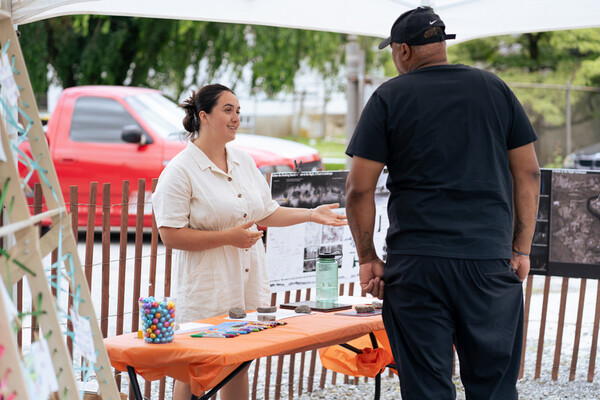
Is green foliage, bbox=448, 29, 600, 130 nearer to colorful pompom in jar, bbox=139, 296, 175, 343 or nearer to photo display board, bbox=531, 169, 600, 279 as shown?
photo display board, bbox=531, 169, 600, 279

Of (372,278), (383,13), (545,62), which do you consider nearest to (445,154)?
(372,278)

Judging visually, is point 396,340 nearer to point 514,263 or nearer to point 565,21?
point 514,263

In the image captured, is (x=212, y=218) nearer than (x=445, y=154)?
No

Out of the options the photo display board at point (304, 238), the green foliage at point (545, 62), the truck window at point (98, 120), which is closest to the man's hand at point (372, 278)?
the photo display board at point (304, 238)

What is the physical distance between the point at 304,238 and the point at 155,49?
10.3 m

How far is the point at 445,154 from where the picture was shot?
2.73 meters

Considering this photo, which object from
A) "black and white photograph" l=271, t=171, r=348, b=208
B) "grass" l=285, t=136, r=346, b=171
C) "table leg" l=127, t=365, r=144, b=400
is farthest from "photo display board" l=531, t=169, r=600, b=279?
"grass" l=285, t=136, r=346, b=171

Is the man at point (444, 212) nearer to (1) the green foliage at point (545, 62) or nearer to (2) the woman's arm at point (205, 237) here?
(2) the woman's arm at point (205, 237)

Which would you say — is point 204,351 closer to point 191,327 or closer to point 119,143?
point 191,327

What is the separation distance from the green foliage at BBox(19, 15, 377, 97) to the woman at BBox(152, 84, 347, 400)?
9863 mm

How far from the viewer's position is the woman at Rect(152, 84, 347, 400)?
141 inches

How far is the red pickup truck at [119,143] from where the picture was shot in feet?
27.8

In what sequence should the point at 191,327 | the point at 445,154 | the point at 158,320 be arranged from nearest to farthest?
the point at 445,154 → the point at 158,320 → the point at 191,327

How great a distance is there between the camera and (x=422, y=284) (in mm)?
2727
